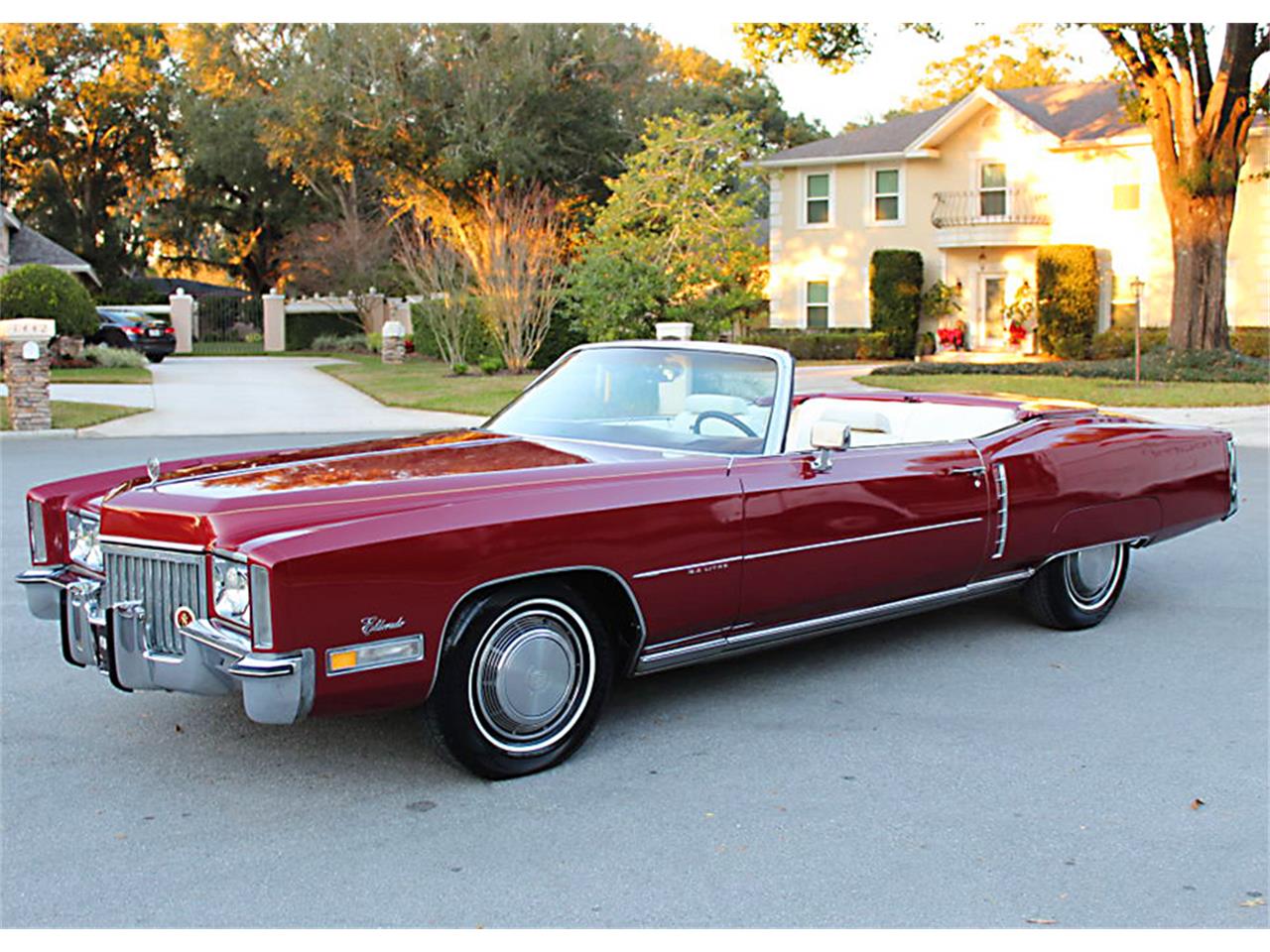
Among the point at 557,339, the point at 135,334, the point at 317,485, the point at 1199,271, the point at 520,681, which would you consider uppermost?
the point at 1199,271

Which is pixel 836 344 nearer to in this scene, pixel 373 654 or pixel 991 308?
pixel 991 308

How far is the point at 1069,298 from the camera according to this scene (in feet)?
109

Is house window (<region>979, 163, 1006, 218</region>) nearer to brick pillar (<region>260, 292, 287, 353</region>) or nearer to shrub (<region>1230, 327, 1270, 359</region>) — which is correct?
shrub (<region>1230, 327, 1270, 359</region>)

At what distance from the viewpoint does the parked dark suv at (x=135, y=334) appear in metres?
35.7

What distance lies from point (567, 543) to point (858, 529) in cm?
146

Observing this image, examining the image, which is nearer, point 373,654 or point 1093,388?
point 373,654

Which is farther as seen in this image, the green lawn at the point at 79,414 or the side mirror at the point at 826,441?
the green lawn at the point at 79,414

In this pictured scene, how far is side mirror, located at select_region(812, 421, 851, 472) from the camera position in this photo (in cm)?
536

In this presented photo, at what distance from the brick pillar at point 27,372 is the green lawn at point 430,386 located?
5960 millimetres

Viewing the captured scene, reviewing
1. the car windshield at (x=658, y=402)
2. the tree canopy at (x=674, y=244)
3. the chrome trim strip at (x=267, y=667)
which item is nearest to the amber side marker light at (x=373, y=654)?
the chrome trim strip at (x=267, y=667)

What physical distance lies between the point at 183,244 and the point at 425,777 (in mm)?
58100

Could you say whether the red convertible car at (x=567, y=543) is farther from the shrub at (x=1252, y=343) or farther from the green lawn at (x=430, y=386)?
the shrub at (x=1252, y=343)

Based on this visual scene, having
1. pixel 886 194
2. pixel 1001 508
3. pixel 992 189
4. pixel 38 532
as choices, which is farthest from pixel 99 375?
pixel 1001 508

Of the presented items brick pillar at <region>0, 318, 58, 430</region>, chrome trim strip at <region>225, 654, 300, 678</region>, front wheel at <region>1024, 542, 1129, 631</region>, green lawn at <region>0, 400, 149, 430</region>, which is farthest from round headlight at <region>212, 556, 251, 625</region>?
green lawn at <region>0, 400, 149, 430</region>
